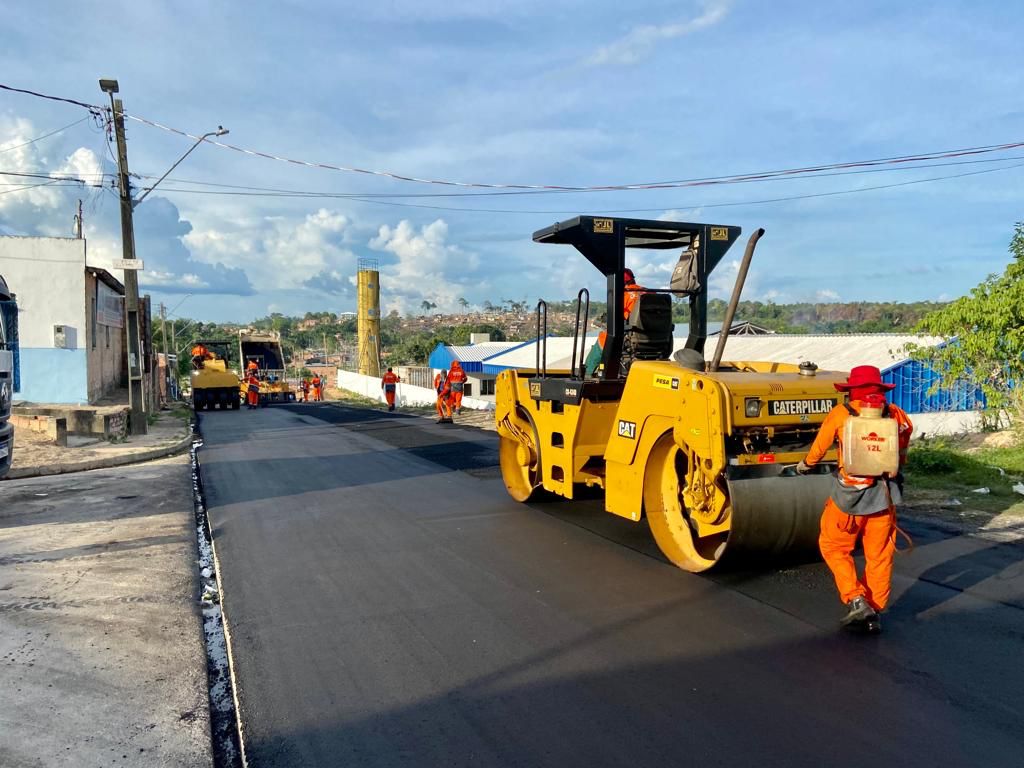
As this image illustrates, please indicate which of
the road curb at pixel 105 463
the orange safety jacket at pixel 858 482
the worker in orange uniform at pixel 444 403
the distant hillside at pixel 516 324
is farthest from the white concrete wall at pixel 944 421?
the road curb at pixel 105 463

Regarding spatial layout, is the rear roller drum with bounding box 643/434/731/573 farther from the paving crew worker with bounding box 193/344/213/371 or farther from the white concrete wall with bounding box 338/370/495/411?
the paving crew worker with bounding box 193/344/213/371

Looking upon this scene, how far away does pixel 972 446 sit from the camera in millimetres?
11430

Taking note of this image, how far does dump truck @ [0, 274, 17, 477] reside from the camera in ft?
30.7

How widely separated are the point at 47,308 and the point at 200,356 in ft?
36.3

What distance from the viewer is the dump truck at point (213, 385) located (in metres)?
32.1

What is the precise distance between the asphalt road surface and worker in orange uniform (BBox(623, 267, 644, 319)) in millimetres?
2053

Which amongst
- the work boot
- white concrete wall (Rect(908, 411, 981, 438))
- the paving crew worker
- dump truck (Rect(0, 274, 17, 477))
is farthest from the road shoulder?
the paving crew worker

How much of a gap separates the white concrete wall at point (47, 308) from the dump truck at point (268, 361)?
51.7ft

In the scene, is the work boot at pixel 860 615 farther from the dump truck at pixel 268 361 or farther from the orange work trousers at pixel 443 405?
the dump truck at pixel 268 361

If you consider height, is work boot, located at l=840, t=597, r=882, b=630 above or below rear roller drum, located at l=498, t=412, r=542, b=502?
below

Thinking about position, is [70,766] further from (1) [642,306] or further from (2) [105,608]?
(1) [642,306]

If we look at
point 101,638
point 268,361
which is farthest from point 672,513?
point 268,361

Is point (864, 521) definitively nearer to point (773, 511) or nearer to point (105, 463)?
point (773, 511)

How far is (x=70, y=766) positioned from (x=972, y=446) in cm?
1175
